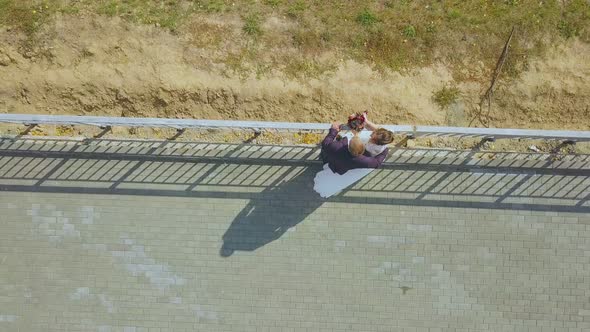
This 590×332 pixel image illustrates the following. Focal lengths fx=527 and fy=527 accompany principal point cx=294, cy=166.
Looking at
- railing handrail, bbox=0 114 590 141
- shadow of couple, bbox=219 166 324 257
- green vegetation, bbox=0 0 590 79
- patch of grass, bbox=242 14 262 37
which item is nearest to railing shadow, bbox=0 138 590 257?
shadow of couple, bbox=219 166 324 257

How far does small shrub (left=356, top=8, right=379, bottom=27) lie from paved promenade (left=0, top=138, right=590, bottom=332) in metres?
2.52

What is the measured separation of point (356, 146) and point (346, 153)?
0.26 meters

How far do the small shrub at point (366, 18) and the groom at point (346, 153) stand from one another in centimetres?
253

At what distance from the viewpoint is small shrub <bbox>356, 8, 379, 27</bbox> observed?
9906 millimetres

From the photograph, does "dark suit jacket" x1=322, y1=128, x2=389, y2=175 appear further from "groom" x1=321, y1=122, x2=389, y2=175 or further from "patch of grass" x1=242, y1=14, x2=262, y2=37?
"patch of grass" x1=242, y1=14, x2=262, y2=37

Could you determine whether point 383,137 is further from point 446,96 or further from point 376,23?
point 376,23

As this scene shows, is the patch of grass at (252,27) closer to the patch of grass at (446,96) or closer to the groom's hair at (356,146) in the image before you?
the groom's hair at (356,146)

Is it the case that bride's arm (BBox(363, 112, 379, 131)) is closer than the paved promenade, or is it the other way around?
bride's arm (BBox(363, 112, 379, 131))

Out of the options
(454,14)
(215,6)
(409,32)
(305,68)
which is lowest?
(305,68)

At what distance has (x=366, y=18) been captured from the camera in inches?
390

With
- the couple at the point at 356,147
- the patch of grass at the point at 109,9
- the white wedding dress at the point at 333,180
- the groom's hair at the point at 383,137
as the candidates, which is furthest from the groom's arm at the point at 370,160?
the patch of grass at the point at 109,9

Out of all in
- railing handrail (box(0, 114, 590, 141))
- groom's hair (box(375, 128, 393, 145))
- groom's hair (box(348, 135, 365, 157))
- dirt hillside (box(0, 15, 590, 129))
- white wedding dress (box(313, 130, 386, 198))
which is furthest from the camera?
dirt hillside (box(0, 15, 590, 129))

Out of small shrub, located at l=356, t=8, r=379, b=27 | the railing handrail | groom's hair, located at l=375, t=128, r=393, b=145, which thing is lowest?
groom's hair, located at l=375, t=128, r=393, b=145

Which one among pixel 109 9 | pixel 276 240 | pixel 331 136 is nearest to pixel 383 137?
pixel 331 136
